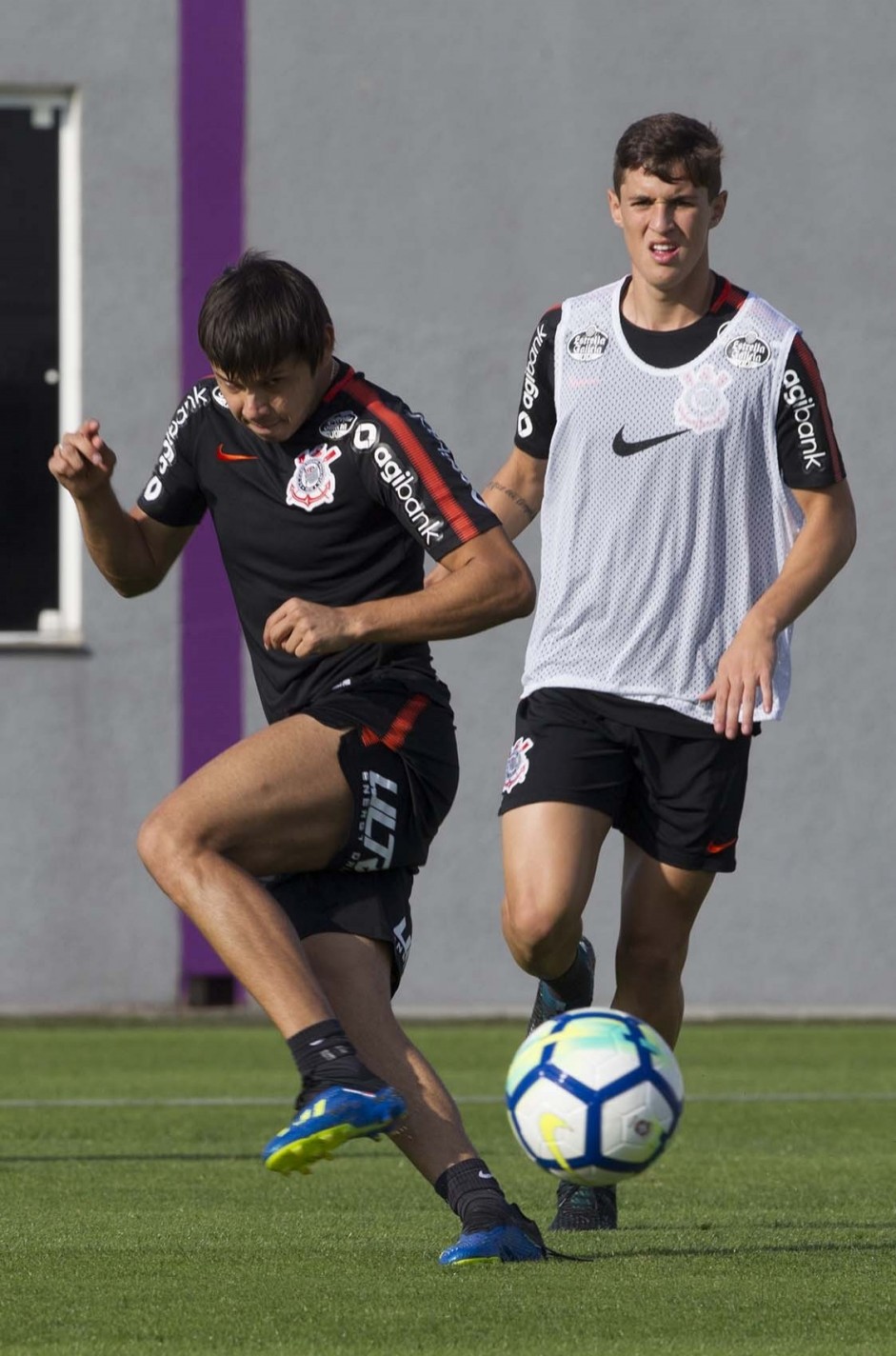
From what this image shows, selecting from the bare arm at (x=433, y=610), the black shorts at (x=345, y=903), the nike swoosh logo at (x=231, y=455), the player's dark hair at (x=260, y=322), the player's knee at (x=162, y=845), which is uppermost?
the player's dark hair at (x=260, y=322)

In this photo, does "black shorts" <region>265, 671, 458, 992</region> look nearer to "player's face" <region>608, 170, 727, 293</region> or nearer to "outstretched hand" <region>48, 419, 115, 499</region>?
"outstretched hand" <region>48, 419, 115, 499</region>

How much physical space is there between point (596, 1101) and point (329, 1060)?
1.77 ft

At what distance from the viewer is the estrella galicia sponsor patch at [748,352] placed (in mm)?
5402

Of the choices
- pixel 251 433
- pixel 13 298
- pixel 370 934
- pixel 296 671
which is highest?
pixel 13 298

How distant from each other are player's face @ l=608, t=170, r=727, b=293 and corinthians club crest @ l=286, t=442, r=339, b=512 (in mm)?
1013

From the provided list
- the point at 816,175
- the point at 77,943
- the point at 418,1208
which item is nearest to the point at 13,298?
the point at 77,943

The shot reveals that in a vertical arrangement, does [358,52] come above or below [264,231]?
above

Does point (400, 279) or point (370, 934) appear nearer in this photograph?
point (370, 934)

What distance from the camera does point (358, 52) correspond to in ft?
44.7

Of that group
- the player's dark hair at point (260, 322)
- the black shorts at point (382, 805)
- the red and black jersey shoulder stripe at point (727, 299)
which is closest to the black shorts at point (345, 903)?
the black shorts at point (382, 805)

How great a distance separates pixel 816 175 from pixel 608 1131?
10372 millimetres

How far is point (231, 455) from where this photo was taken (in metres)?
4.93

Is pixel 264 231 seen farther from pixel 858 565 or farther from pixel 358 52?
pixel 858 565

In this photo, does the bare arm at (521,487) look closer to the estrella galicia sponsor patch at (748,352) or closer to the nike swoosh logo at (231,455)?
the estrella galicia sponsor patch at (748,352)
